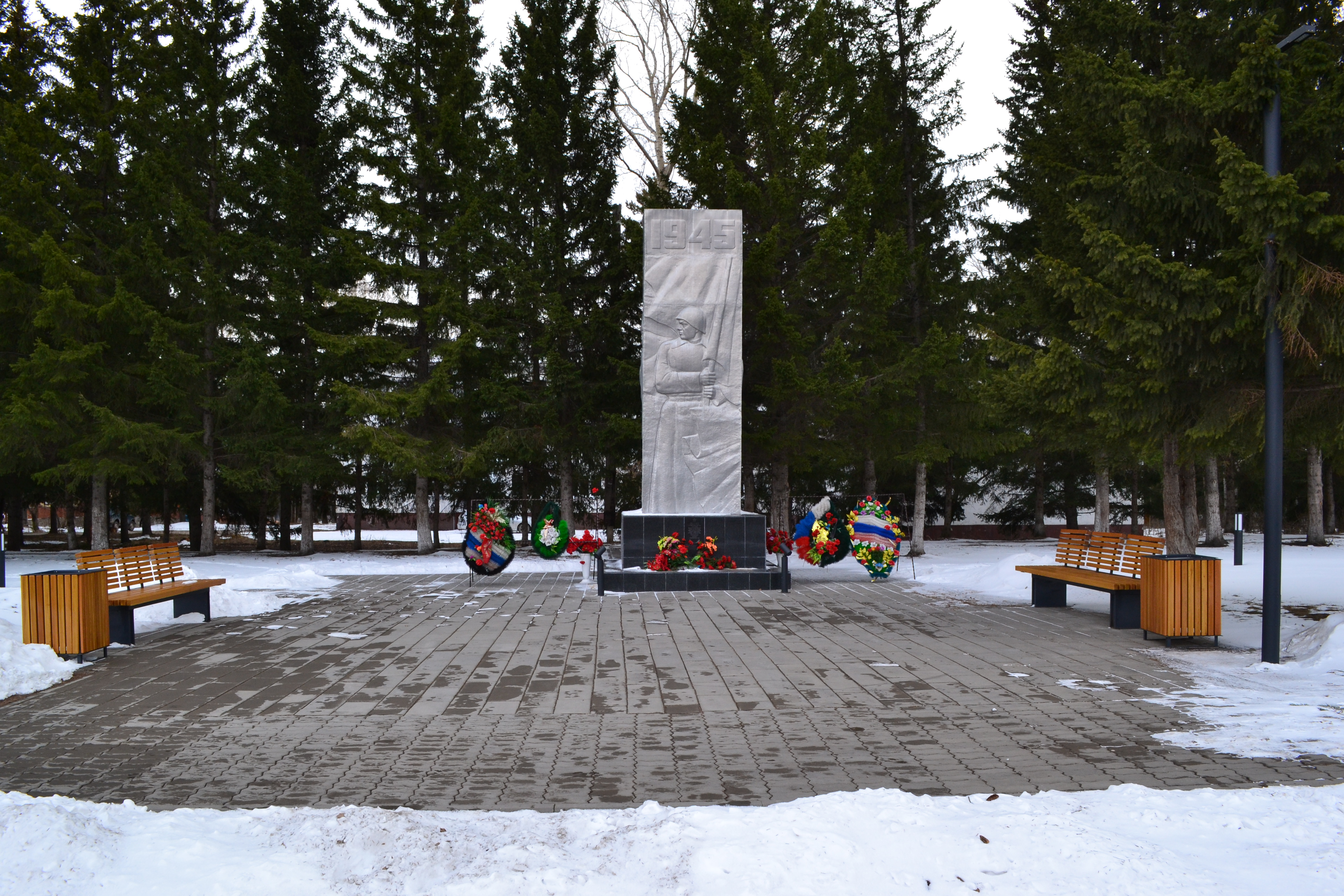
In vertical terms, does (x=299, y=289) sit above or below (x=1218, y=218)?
above

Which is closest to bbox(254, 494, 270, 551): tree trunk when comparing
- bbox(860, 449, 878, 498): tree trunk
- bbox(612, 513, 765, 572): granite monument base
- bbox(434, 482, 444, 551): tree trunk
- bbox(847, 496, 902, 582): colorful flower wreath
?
bbox(434, 482, 444, 551): tree trunk

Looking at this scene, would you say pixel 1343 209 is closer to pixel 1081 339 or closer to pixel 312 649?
pixel 1081 339

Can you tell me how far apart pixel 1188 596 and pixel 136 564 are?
34.7ft

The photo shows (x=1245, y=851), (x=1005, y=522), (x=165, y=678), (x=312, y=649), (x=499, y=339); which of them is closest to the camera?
(x=1245, y=851)

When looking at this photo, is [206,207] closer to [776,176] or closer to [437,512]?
[437,512]

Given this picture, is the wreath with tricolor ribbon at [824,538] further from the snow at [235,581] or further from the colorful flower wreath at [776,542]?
the snow at [235,581]

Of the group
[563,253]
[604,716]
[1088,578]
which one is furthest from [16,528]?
[1088,578]

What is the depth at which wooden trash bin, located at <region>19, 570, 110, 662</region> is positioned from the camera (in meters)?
7.70

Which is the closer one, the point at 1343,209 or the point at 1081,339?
the point at 1343,209

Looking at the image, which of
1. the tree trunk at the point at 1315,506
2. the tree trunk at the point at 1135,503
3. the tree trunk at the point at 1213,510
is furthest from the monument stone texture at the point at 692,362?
the tree trunk at the point at 1315,506

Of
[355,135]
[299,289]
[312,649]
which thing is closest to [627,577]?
[312,649]

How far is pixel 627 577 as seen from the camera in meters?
12.9

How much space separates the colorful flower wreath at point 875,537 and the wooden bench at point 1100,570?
238 cm

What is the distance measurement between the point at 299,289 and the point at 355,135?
402 cm
